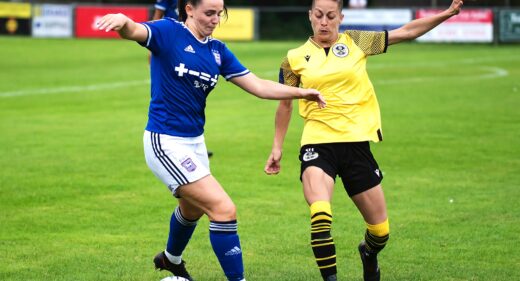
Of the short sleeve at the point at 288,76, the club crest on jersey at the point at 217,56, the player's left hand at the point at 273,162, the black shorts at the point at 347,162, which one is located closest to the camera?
the club crest on jersey at the point at 217,56

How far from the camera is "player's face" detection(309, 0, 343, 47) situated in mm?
7758

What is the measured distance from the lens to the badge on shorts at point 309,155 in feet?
25.4

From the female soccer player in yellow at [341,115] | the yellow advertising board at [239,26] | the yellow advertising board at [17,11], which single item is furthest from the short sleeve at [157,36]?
the yellow advertising board at [17,11]

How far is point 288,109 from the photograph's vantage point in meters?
7.94

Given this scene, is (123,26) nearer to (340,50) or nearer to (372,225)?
(340,50)

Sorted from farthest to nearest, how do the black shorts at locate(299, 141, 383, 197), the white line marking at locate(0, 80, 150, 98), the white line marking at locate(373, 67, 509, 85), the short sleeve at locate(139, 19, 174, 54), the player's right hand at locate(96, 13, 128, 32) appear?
the white line marking at locate(373, 67, 509, 85), the white line marking at locate(0, 80, 150, 98), the black shorts at locate(299, 141, 383, 197), the short sleeve at locate(139, 19, 174, 54), the player's right hand at locate(96, 13, 128, 32)

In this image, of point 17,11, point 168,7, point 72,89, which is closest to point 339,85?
point 168,7

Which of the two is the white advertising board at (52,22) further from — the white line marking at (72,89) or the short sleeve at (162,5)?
the short sleeve at (162,5)

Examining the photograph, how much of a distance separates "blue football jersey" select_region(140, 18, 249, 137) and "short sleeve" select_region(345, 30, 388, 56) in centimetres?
125

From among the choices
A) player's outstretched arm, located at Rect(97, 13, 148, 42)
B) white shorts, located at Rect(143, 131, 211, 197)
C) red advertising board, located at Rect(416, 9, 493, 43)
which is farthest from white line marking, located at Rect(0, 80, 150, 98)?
red advertising board, located at Rect(416, 9, 493, 43)

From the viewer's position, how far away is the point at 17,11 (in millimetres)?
49719

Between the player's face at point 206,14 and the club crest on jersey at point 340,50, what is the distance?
1084 millimetres

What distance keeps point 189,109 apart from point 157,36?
58 centimetres

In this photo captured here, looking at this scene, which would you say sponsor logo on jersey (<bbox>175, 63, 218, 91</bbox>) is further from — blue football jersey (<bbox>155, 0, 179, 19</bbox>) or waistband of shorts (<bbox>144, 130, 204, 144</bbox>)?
blue football jersey (<bbox>155, 0, 179, 19</bbox>)
